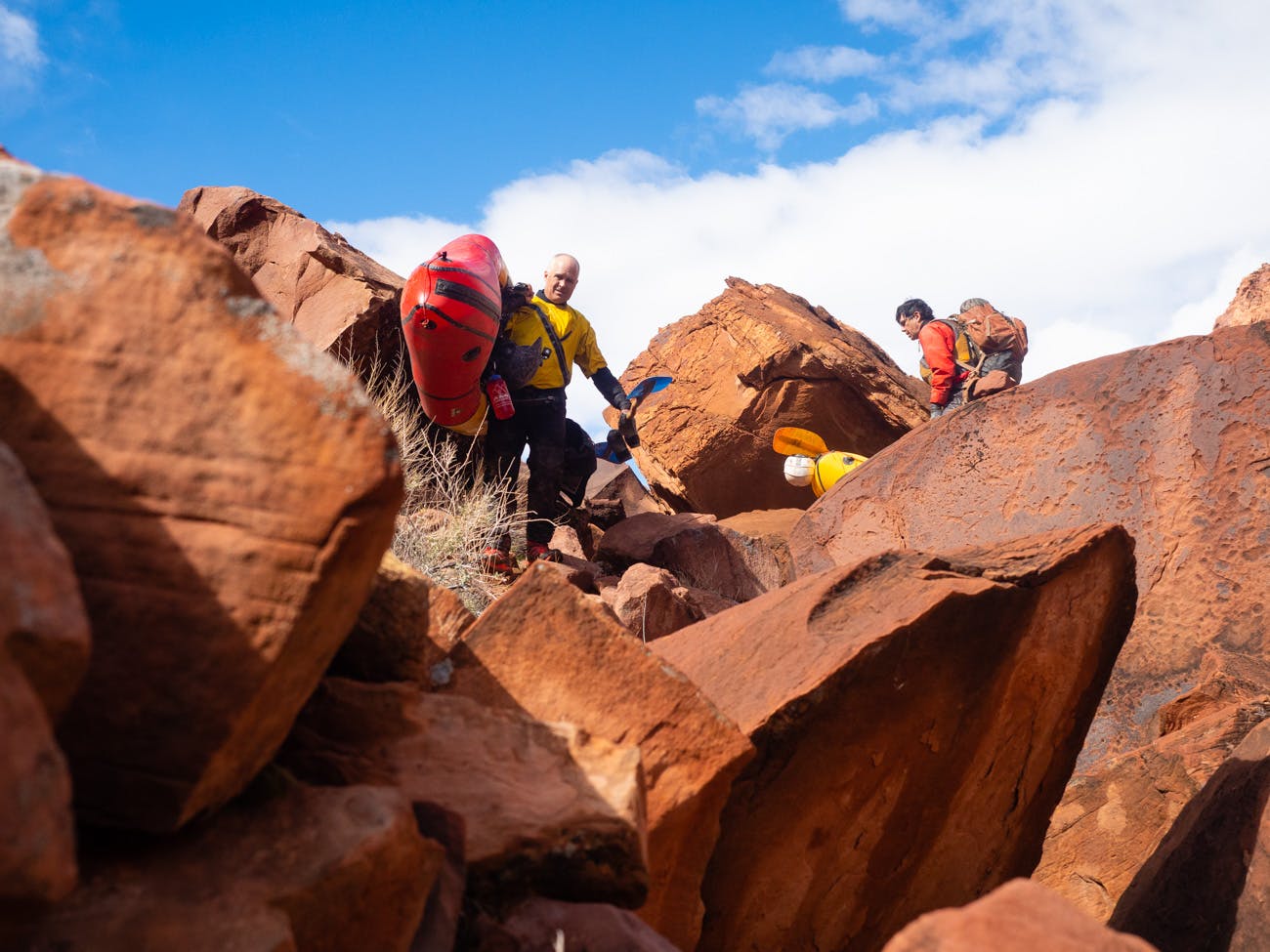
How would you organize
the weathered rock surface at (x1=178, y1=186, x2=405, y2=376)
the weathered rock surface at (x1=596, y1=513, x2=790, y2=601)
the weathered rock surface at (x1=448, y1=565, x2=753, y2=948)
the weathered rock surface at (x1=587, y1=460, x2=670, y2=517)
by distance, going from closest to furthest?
the weathered rock surface at (x1=448, y1=565, x2=753, y2=948)
the weathered rock surface at (x1=596, y1=513, x2=790, y2=601)
the weathered rock surface at (x1=178, y1=186, x2=405, y2=376)
the weathered rock surface at (x1=587, y1=460, x2=670, y2=517)

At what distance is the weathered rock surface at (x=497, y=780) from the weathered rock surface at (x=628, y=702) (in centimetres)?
25

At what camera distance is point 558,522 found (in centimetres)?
809

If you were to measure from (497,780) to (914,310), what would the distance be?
7102 mm

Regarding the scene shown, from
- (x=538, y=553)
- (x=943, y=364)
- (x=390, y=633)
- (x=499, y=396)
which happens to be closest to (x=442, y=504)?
(x=538, y=553)

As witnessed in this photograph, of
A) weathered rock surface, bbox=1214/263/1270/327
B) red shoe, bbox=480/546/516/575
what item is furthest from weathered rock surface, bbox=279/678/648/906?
weathered rock surface, bbox=1214/263/1270/327

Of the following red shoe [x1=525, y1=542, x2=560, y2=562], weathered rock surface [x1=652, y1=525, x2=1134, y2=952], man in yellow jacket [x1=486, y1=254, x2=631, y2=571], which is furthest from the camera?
man in yellow jacket [x1=486, y1=254, x2=631, y2=571]

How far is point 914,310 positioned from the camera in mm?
8523

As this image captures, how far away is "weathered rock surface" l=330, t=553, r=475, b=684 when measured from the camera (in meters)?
2.15

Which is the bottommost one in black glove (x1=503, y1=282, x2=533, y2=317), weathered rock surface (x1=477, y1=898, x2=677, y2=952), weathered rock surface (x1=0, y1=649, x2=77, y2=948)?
weathered rock surface (x1=477, y1=898, x2=677, y2=952)

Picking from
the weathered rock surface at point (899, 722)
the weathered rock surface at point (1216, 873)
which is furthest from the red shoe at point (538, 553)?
the weathered rock surface at point (1216, 873)

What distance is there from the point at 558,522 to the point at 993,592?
5.39 metres

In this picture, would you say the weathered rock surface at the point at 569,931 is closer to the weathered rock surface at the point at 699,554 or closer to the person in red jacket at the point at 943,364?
the weathered rock surface at the point at 699,554

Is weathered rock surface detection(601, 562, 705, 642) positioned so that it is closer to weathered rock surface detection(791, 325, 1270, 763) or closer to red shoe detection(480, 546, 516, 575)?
weathered rock surface detection(791, 325, 1270, 763)

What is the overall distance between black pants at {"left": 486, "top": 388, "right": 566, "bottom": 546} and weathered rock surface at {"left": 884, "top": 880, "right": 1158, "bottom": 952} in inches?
234
